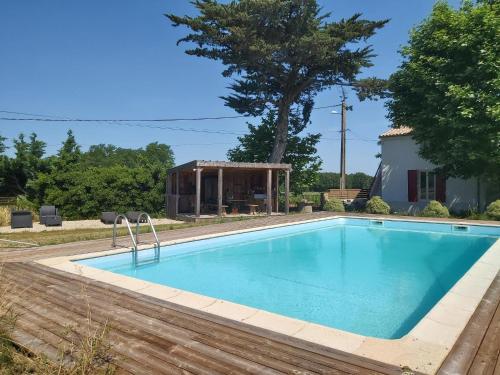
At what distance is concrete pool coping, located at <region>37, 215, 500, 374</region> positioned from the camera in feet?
10.5

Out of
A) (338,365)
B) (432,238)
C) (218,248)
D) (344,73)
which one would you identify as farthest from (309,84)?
(338,365)

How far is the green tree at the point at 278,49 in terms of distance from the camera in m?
19.4

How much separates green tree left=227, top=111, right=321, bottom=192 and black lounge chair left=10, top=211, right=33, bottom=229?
13.9m

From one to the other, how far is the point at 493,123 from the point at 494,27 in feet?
12.7

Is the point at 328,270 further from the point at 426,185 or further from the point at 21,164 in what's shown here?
the point at 21,164

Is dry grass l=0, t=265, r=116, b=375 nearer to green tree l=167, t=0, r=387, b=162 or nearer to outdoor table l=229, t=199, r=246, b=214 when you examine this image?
outdoor table l=229, t=199, r=246, b=214

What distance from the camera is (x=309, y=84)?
22.7m

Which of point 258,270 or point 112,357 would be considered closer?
point 112,357

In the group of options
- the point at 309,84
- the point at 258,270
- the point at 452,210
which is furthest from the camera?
the point at 309,84

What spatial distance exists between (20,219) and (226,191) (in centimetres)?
1028

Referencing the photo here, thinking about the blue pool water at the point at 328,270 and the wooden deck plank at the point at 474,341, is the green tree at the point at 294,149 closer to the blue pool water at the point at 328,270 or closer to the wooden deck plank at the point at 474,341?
the blue pool water at the point at 328,270

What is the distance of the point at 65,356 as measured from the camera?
10.0 ft

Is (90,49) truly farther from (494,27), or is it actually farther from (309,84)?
(494,27)

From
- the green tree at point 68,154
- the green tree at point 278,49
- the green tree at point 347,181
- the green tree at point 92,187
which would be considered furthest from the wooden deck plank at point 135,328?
the green tree at point 347,181
